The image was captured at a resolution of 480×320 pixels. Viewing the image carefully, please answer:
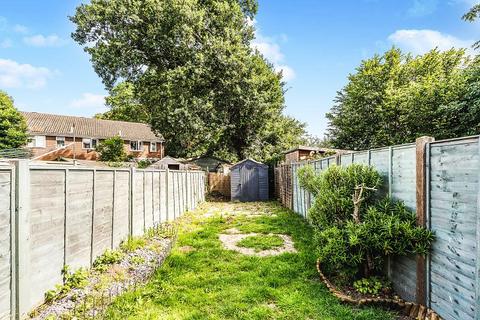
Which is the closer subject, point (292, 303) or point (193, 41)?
point (292, 303)

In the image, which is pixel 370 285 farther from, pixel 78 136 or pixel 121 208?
pixel 78 136

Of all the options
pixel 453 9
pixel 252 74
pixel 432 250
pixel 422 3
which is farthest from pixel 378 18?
pixel 432 250

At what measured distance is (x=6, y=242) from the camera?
2.45 metres

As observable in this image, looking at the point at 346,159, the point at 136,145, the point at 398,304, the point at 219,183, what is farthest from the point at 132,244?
the point at 136,145

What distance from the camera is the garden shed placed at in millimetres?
15961

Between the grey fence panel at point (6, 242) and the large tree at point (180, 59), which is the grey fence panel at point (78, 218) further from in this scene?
the large tree at point (180, 59)

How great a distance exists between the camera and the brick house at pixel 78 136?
27609mm

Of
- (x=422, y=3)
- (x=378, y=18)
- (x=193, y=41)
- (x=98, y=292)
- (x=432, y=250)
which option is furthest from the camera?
(x=193, y=41)

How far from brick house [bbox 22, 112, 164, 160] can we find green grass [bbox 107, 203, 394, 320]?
2202 cm

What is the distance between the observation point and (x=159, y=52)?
61.1 feet

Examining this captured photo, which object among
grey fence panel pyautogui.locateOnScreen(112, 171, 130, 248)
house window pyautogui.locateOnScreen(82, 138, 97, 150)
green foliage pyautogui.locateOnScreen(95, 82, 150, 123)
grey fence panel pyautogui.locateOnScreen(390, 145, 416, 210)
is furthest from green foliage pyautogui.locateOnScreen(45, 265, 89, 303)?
green foliage pyautogui.locateOnScreen(95, 82, 150, 123)

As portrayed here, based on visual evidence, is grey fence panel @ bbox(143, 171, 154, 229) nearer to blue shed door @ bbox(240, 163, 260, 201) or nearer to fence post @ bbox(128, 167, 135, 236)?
fence post @ bbox(128, 167, 135, 236)

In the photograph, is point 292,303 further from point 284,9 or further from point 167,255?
point 284,9

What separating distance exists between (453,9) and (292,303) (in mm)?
15823
